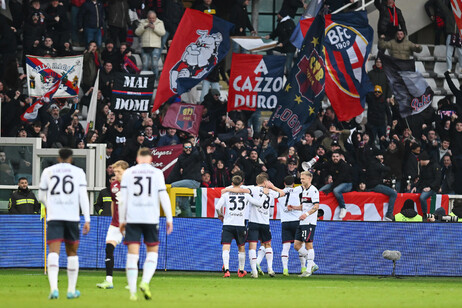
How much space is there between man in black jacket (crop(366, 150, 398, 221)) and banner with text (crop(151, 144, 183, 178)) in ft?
15.2

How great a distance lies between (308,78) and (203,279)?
23.0 ft

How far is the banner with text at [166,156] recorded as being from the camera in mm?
26625

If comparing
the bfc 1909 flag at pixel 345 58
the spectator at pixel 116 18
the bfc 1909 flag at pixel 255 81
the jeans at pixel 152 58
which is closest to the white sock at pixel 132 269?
the bfc 1909 flag at pixel 255 81

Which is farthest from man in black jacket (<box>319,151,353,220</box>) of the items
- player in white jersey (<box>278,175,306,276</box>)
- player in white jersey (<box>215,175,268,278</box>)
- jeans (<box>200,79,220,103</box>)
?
jeans (<box>200,79,220,103</box>)

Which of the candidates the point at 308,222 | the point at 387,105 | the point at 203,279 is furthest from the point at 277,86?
the point at 203,279

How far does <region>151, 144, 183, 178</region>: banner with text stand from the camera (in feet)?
87.4

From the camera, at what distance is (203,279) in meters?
21.5

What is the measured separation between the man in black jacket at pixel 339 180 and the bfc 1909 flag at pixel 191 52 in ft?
13.0

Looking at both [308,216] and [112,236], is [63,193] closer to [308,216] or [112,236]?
[112,236]

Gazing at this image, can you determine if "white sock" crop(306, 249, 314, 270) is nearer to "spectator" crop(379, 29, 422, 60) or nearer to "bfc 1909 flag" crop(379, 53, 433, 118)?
"bfc 1909 flag" crop(379, 53, 433, 118)

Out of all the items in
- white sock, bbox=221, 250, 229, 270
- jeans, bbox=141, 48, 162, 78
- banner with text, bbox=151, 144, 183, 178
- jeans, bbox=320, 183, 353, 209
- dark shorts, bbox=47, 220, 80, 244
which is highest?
jeans, bbox=141, 48, 162, 78

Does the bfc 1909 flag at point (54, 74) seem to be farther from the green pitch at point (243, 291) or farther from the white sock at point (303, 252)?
the white sock at point (303, 252)

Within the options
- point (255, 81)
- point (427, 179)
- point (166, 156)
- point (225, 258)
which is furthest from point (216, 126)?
point (225, 258)

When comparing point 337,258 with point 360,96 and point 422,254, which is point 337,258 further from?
point 360,96
